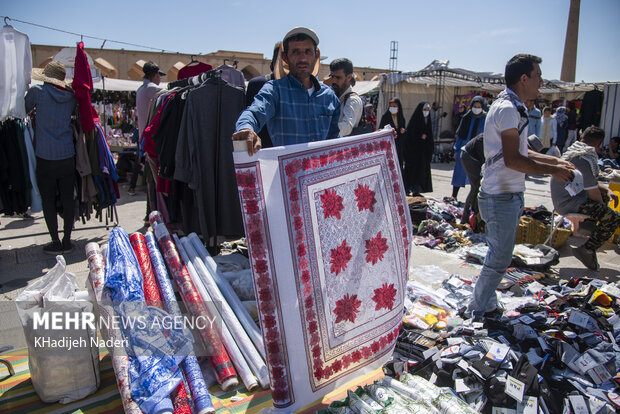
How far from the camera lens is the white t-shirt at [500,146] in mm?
2607

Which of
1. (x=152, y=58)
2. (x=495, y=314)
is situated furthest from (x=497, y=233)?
(x=152, y=58)

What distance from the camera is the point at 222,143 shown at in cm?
367

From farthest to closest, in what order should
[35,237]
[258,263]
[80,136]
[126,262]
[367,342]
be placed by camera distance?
[35,237], [80,136], [126,262], [367,342], [258,263]

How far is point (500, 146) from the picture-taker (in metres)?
2.75

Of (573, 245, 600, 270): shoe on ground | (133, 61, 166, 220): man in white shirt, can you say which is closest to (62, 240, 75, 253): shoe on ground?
(133, 61, 166, 220): man in white shirt

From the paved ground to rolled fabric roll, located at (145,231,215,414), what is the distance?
1.11m

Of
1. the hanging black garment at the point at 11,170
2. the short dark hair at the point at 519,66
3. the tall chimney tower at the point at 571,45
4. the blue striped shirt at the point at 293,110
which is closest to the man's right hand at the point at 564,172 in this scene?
the short dark hair at the point at 519,66

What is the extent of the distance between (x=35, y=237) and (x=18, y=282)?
1634 mm

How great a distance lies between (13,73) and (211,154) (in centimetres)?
246

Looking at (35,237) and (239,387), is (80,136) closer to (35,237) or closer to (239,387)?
(35,237)

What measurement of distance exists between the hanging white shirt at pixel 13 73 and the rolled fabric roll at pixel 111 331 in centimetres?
268

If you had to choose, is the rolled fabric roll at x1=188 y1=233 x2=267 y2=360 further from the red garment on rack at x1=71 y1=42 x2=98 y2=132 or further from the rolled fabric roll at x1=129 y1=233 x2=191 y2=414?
the red garment on rack at x1=71 y1=42 x2=98 y2=132

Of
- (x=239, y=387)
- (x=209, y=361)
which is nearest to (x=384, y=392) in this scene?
(x=239, y=387)

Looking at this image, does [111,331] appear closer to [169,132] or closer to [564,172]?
[169,132]
